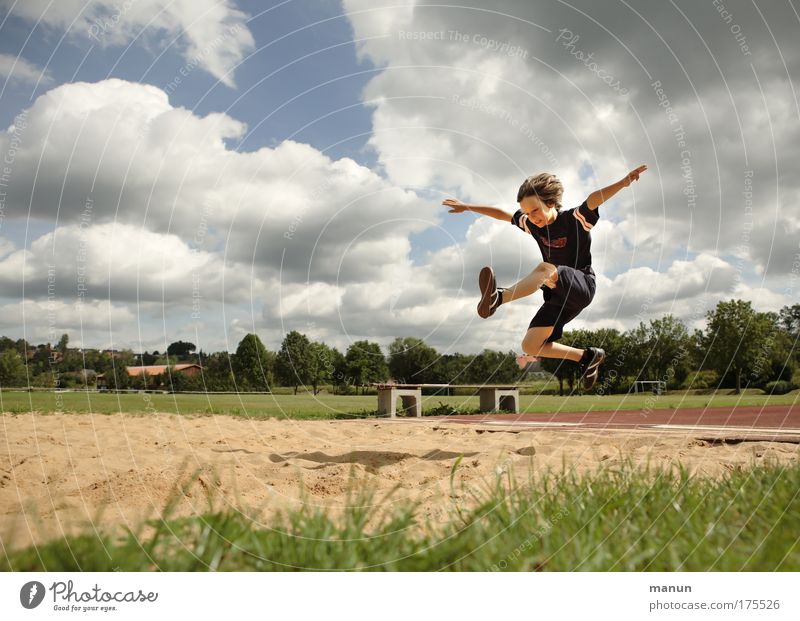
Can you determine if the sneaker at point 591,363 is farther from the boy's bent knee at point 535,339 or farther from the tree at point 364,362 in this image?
the tree at point 364,362

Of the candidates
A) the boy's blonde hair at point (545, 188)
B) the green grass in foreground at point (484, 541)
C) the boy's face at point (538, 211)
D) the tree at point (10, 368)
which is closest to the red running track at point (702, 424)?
the boy's face at point (538, 211)

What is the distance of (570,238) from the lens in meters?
6.29

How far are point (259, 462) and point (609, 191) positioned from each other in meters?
5.14

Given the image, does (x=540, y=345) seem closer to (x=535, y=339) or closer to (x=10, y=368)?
(x=535, y=339)

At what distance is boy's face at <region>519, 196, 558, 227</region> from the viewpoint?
20.6 ft

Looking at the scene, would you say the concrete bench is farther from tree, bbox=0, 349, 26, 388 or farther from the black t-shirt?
tree, bbox=0, 349, 26, 388

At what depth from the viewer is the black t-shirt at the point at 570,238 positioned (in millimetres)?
6152

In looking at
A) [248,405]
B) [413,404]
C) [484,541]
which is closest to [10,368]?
[248,405]

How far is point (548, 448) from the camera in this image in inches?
324

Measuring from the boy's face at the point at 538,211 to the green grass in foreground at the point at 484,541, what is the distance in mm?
3333

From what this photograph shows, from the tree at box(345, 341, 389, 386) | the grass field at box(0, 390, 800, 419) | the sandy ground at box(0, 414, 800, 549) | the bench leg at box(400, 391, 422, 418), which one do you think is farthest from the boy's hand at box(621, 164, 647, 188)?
the bench leg at box(400, 391, 422, 418)
